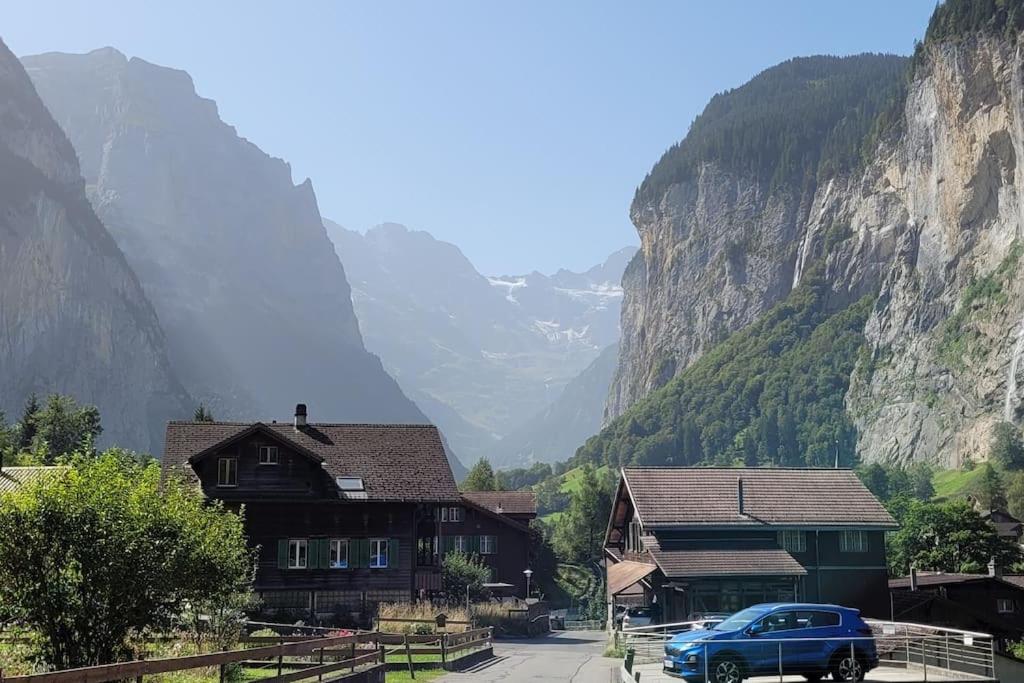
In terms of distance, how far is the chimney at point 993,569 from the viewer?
240ft

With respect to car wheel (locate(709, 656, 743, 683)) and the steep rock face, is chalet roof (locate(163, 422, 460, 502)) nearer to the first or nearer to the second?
car wheel (locate(709, 656, 743, 683))

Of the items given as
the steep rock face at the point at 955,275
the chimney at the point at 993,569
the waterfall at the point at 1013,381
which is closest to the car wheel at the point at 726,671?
the chimney at the point at 993,569

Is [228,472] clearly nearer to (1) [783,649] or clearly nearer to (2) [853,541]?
(2) [853,541]

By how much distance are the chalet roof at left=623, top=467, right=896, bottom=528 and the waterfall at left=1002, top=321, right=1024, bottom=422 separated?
10292 cm

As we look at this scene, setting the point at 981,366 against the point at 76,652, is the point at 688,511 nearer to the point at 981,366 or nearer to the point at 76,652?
the point at 76,652

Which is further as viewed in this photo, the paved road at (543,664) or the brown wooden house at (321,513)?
the brown wooden house at (321,513)

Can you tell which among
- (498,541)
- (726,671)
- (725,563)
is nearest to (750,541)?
(725,563)

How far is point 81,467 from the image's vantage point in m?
24.6

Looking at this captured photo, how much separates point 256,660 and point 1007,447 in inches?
5519

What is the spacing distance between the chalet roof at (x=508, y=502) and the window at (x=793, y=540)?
35.2m

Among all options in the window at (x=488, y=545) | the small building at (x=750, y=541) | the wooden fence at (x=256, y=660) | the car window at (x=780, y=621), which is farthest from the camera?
the window at (x=488, y=545)

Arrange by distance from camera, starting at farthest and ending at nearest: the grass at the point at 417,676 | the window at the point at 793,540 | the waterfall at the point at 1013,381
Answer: the waterfall at the point at 1013,381 → the window at the point at 793,540 → the grass at the point at 417,676

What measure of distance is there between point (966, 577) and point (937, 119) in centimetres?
13643

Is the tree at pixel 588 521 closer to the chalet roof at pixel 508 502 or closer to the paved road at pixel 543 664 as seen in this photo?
the chalet roof at pixel 508 502
